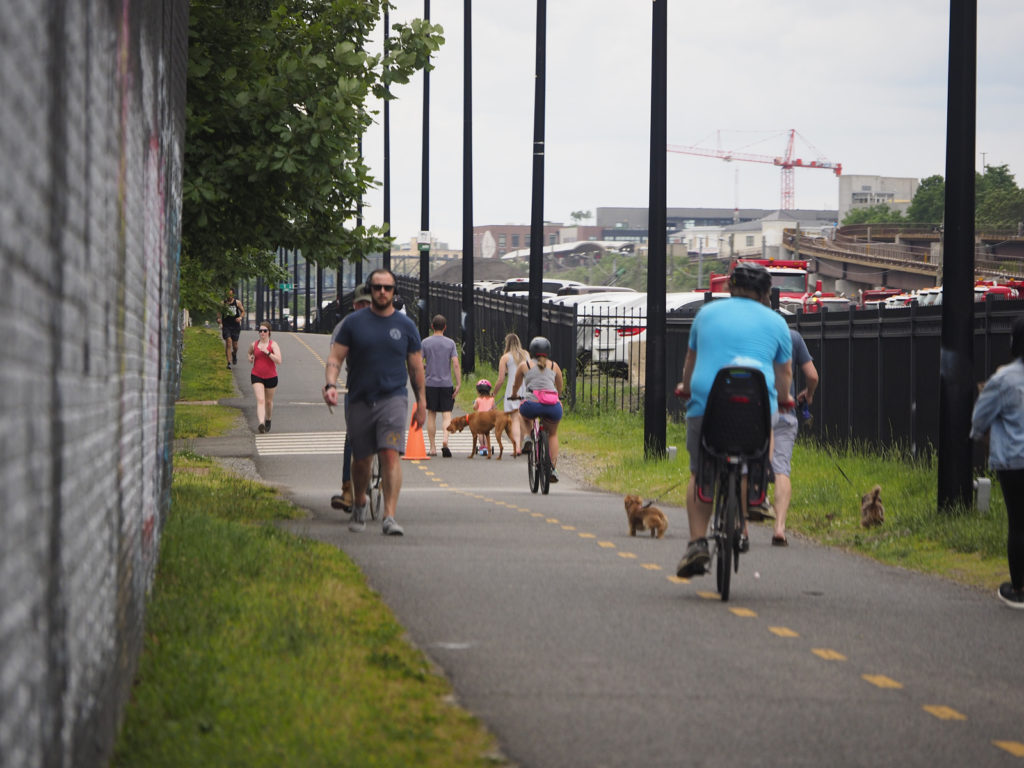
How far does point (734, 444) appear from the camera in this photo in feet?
25.8

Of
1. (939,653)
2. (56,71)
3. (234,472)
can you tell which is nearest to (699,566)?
(939,653)

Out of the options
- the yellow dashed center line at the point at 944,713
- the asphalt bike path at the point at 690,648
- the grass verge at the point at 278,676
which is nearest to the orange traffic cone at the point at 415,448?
the asphalt bike path at the point at 690,648

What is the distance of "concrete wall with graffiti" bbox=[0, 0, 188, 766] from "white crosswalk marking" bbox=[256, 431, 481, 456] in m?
15.0

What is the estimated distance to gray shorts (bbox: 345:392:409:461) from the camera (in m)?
10.6

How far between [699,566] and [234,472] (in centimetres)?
1072

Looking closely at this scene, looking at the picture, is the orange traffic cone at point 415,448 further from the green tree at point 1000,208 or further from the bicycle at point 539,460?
the green tree at point 1000,208

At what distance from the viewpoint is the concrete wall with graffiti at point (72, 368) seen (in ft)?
8.63

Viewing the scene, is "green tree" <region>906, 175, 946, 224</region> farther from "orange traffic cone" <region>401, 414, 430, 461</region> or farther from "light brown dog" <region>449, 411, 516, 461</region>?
"orange traffic cone" <region>401, 414, 430, 461</region>

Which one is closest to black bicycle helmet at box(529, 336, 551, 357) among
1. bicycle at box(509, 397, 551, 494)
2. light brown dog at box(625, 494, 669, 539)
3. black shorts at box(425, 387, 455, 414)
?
bicycle at box(509, 397, 551, 494)

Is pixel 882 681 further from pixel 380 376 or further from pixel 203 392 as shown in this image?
pixel 203 392

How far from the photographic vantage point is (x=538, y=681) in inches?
238

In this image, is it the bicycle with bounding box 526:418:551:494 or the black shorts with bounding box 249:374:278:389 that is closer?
the bicycle with bounding box 526:418:551:494

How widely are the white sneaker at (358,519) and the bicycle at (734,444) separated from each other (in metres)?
3.70

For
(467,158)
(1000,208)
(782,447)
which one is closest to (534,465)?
(782,447)
